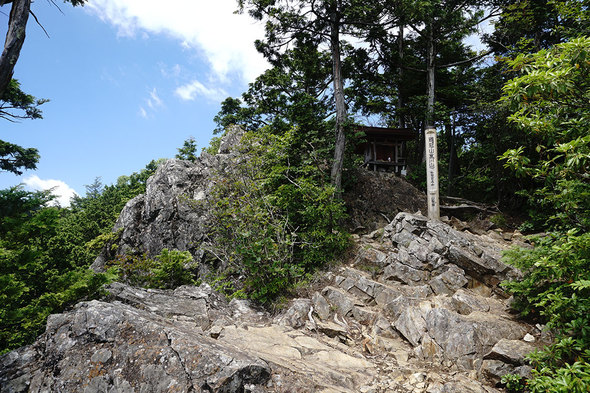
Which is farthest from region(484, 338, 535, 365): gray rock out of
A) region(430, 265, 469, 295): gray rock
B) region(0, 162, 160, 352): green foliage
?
region(0, 162, 160, 352): green foliage

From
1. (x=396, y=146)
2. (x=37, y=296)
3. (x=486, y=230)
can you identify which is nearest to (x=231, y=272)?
(x=37, y=296)

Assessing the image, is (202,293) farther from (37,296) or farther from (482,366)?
(482,366)

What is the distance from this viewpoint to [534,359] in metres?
3.95

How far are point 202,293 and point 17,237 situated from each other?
3.19m

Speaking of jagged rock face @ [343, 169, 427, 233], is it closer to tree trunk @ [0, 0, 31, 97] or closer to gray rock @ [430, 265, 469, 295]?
gray rock @ [430, 265, 469, 295]

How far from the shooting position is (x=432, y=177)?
923cm

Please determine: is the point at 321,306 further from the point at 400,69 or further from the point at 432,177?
the point at 400,69

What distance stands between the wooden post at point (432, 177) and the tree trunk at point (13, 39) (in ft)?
32.6

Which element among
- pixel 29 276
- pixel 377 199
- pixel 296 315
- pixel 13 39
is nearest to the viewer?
pixel 29 276

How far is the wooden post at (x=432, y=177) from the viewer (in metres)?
9.01

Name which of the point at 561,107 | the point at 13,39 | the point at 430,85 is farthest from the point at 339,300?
the point at 430,85

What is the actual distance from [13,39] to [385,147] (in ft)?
50.7

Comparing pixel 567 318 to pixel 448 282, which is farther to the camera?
pixel 448 282

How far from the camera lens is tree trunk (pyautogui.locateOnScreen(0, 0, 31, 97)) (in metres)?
4.55
